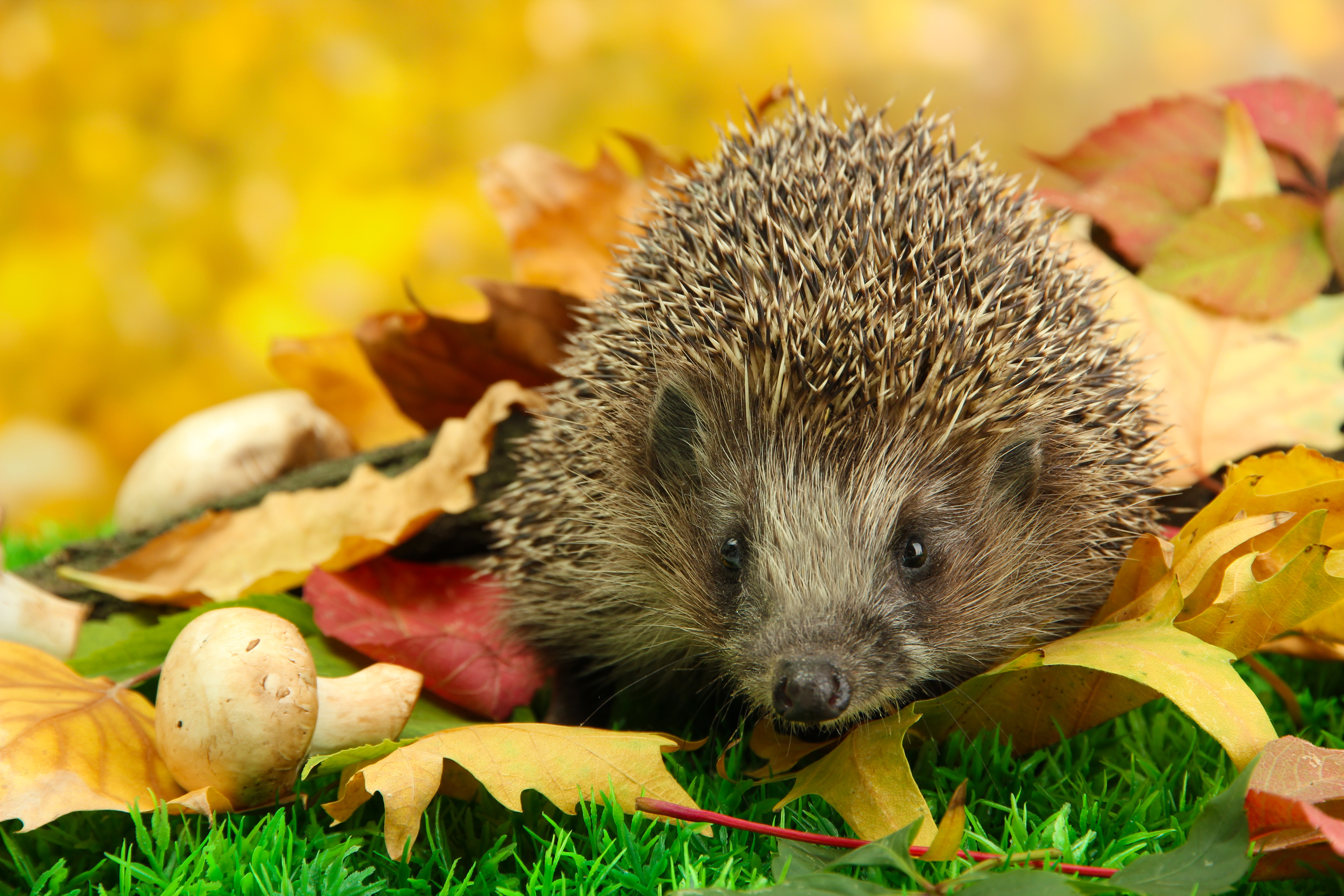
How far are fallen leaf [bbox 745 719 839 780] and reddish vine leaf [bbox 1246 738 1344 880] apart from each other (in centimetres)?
46

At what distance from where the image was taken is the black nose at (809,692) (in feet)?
3.60

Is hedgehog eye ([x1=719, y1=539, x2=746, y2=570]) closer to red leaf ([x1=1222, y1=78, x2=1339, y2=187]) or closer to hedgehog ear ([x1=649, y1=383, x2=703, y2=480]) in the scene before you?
hedgehog ear ([x1=649, y1=383, x2=703, y2=480])

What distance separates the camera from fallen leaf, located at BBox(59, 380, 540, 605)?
1590mm

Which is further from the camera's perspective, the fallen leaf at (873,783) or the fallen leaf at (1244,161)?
the fallen leaf at (1244,161)

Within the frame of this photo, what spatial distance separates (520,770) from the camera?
111cm

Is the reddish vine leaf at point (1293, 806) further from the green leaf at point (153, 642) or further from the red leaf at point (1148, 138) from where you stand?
the red leaf at point (1148, 138)

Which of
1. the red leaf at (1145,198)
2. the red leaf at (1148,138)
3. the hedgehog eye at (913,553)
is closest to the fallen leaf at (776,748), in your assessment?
the hedgehog eye at (913,553)

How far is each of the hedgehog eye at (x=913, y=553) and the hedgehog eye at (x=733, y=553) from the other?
20cm

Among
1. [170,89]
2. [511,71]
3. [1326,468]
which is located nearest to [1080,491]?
[1326,468]

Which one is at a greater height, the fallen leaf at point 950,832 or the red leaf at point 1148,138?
the red leaf at point 1148,138

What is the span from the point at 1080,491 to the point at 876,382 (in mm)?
351

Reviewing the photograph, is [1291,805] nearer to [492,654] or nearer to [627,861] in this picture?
[627,861]

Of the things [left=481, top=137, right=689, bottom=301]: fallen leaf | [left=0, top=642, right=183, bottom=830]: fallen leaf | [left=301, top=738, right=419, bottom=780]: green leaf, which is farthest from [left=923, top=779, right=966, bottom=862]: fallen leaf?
[left=481, top=137, right=689, bottom=301]: fallen leaf

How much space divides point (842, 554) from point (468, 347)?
2.98 ft
